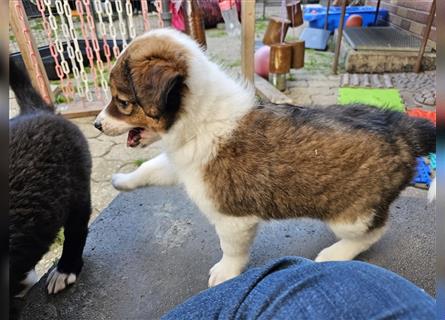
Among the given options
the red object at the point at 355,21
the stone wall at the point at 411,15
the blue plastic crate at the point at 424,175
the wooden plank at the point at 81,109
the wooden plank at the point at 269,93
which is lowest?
the wooden plank at the point at 81,109

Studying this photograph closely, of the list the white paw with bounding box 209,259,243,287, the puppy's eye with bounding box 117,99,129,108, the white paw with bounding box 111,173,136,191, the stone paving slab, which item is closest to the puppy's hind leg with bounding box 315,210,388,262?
the stone paving slab

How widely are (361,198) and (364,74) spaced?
153 inches

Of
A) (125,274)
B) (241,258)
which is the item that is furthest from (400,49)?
(125,274)

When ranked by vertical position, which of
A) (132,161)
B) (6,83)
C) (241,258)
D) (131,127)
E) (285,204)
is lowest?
(132,161)

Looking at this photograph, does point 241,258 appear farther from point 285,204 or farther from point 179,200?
point 179,200

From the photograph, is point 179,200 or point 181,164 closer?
point 181,164

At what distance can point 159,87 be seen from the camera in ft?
4.77

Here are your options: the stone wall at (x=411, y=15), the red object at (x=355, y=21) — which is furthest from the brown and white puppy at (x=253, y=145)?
the red object at (x=355, y=21)

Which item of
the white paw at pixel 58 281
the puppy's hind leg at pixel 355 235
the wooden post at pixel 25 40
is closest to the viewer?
the puppy's hind leg at pixel 355 235

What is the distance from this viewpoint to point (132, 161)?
3.32 m

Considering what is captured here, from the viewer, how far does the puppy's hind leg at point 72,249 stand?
1764 millimetres

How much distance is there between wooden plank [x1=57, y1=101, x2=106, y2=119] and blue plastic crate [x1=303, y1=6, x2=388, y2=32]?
5076 millimetres

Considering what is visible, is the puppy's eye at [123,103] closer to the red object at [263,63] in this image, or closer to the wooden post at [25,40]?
the wooden post at [25,40]

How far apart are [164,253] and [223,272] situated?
1.43 feet
